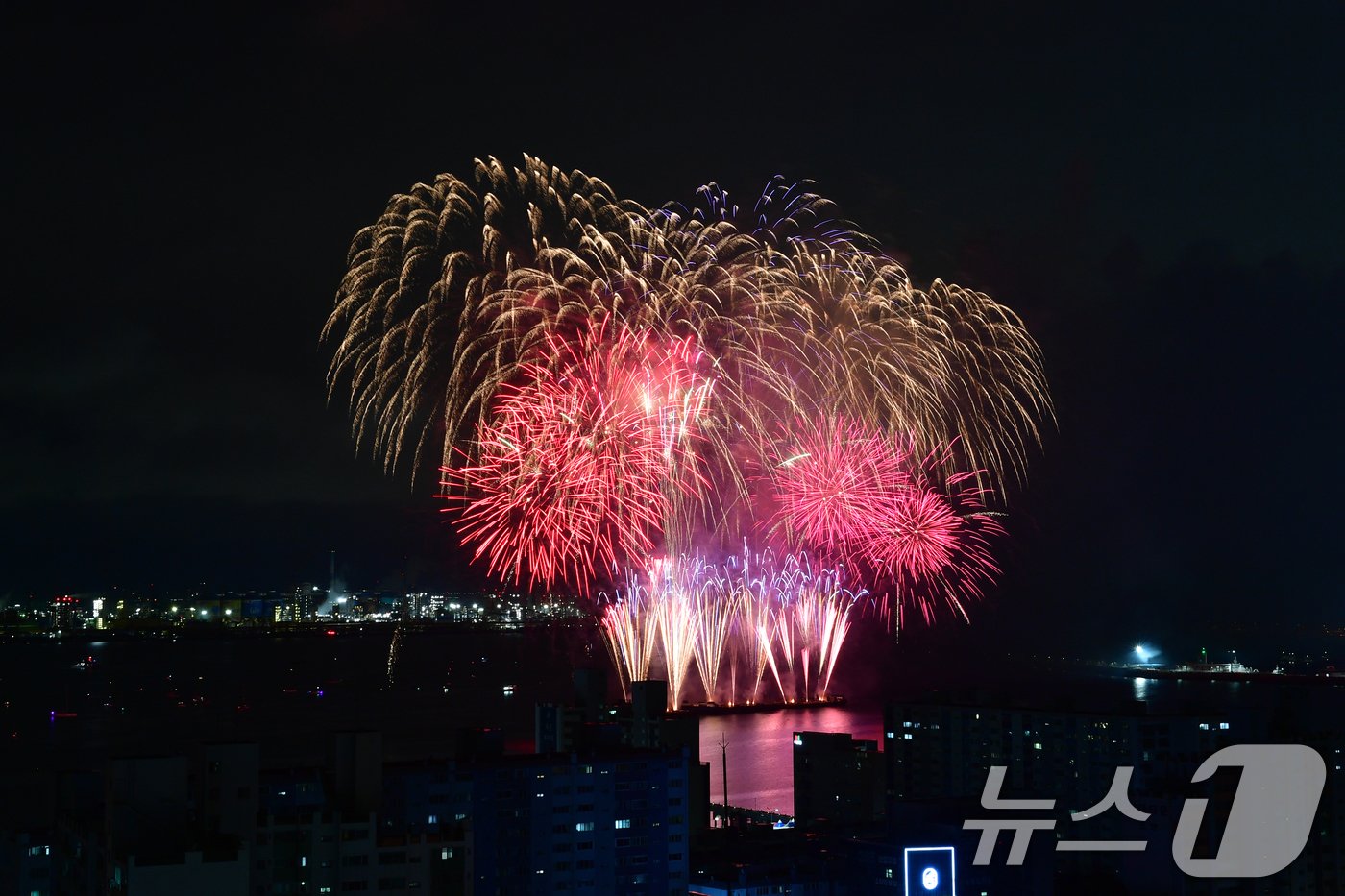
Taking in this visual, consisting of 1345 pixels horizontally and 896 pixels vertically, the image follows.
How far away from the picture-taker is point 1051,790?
2842 cm

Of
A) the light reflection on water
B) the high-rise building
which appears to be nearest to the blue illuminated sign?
the high-rise building

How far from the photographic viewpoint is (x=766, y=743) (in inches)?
1863

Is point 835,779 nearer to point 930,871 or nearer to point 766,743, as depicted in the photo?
point 930,871

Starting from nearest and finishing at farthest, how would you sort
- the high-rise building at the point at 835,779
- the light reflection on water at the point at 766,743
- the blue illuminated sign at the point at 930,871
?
the blue illuminated sign at the point at 930,871
the high-rise building at the point at 835,779
the light reflection on water at the point at 766,743

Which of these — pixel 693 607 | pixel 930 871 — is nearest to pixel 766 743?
pixel 693 607

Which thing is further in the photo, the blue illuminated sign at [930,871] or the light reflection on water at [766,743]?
the light reflection on water at [766,743]

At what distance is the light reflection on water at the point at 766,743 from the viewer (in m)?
36.0

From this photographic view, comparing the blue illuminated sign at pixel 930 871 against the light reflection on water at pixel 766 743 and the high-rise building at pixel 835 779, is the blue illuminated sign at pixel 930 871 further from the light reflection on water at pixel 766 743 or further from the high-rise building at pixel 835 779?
the light reflection on water at pixel 766 743

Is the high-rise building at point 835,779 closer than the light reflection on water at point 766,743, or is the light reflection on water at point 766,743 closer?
the high-rise building at point 835,779

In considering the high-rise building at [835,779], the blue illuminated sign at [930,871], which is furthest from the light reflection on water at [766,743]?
the blue illuminated sign at [930,871]

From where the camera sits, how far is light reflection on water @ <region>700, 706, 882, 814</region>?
118ft

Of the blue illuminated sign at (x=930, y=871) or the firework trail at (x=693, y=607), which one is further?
the firework trail at (x=693, y=607)

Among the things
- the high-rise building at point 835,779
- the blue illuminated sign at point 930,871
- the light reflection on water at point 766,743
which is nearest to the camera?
the blue illuminated sign at point 930,871

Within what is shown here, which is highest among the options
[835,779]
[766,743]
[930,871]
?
[835,779]
